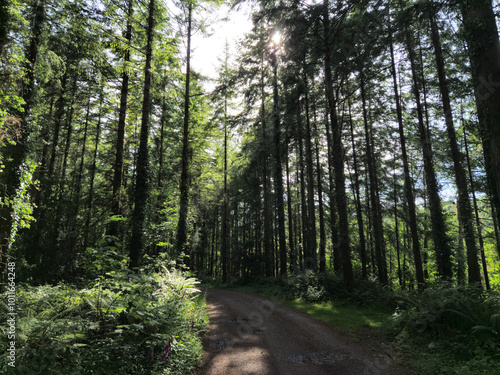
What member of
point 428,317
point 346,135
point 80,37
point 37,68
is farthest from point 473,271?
point 37,68

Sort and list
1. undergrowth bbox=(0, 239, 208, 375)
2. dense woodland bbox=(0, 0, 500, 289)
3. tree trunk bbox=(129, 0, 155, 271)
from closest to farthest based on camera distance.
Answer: undergrowth bbox=(0, 239, 208, 375) → dense woodland bbox=(0, 0, 500, 289) → tree trunk bbox=(129, 0, 155, 271)

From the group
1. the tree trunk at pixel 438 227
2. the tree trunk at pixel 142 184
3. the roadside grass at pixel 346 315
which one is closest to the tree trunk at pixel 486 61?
the roadside grass at pixel 346 315

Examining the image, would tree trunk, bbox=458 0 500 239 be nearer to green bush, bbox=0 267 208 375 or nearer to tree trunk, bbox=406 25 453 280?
tree trunk, bbox=406 25 453 280

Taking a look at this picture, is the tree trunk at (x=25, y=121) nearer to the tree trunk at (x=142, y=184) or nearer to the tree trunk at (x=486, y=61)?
the tree trunk at (x=142, y=184)

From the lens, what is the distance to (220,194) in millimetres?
25641

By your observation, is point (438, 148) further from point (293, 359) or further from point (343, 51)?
point (293, 359)

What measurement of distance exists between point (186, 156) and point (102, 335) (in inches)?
462

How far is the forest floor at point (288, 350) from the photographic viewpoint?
4.95 metres

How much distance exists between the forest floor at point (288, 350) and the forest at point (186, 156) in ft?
2.42

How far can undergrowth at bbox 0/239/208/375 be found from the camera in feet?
12.0

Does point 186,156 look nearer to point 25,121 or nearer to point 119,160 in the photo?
point 119,160

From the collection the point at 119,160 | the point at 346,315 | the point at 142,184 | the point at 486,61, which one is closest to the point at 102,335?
the point at 142,184

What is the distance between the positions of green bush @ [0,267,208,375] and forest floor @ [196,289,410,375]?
0.78 meters

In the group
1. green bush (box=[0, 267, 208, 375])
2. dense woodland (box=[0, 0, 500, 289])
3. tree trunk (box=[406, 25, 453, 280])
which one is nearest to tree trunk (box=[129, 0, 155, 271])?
dense woodland (box=[0, 0, 500, 289])
